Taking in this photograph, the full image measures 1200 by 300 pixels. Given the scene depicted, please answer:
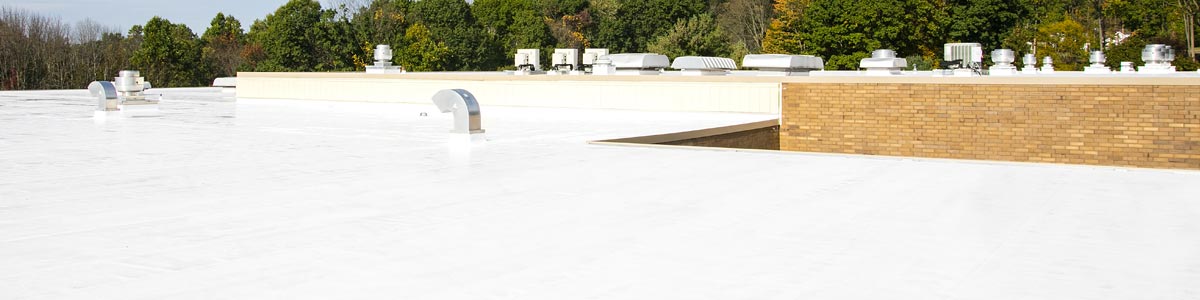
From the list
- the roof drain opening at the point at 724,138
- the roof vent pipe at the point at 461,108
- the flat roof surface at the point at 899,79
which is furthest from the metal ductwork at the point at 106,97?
the roof drain opening at the point at 724,138

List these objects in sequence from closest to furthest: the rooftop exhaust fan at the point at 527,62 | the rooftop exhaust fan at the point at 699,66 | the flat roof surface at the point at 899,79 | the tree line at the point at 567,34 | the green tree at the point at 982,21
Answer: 1. the flat roof surface at the point at 899,79
2. the rooftop exhaust fan at the point at 699,66
3. the rooftop exhaust fan at the point at 527,62
4. the tree line at the point at 567,34
5. the green tree at the point at 982,21

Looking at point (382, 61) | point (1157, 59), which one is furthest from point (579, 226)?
point (382, 61)

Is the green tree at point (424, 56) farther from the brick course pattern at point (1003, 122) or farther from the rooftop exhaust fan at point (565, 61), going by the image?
the brick course pattern at point (1003, 122)

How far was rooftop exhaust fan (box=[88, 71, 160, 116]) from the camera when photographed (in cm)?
1988

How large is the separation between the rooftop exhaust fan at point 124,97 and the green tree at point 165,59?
1366 inches

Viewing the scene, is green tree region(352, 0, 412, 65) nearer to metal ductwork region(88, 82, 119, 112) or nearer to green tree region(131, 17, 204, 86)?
green tree region(131, 17, 204, 86)

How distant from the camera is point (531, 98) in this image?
22109mm

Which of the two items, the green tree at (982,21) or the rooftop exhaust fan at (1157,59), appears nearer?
the rooftop exhaust fan at (1157,59)

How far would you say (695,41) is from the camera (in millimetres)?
66625

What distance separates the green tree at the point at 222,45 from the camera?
69188 millimetres

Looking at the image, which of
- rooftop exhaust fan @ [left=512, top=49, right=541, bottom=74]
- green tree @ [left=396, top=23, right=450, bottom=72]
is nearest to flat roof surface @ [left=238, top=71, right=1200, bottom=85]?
rooftop exhaust fan @ [left=512, top=49, right=541, bottom=74]

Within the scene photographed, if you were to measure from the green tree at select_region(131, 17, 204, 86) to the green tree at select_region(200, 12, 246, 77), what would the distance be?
3224 mm

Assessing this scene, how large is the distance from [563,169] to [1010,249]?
188 inches

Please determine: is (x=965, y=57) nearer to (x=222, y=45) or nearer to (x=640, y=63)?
(x=640, y=63)
